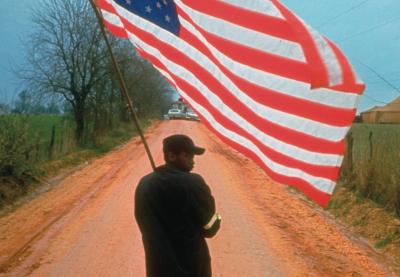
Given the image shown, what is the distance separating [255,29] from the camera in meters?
4.08

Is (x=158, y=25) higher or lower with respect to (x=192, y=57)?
higher

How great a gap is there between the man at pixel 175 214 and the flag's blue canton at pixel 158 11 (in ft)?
4.19

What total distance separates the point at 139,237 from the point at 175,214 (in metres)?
5.46

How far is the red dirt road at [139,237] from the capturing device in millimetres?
7586

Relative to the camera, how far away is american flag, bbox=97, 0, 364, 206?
145 inches

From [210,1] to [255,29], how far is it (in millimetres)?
470

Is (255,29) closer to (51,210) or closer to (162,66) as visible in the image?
(162,66)

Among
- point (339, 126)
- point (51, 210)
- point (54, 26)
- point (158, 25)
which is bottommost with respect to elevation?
point (51, 210)

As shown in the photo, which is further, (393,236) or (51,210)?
(51,210)

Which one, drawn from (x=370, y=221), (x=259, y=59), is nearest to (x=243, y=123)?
(x=259, y=59)

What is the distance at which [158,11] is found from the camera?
4812mm

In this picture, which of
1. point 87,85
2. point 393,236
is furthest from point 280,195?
point 87,85

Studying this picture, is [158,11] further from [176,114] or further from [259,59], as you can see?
[176,114]

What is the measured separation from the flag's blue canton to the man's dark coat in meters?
1.47
